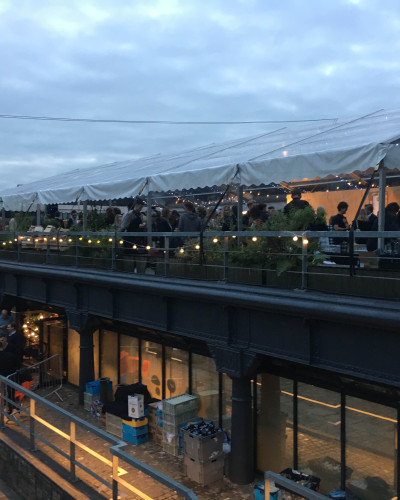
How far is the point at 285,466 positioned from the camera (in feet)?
34.0

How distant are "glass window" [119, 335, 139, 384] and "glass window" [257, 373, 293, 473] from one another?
15.4 feet

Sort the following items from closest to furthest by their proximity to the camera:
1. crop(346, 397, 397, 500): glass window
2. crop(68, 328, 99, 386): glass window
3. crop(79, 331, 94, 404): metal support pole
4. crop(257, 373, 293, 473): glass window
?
crop(346, 397, 397, 500): glass window, crop(257, 373, 293, 473): glass window, crop(79, 331, 94, 404): metal support pole, crop(68, 328, 99, 386): glass window

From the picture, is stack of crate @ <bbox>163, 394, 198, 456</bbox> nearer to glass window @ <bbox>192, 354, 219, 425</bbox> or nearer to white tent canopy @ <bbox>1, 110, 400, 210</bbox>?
glass window @ <bbox>192, 354, 219, 425</bbox>

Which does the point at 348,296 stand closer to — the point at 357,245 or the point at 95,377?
the point at 357,245

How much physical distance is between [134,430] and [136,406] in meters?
0.58

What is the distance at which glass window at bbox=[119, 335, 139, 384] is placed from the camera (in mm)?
14500

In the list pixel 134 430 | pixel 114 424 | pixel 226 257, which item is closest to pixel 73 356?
pixel 114 424

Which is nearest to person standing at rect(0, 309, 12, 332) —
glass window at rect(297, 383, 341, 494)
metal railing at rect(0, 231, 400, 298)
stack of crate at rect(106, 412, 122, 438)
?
metal railing at rect(0, 231, 400, 298)

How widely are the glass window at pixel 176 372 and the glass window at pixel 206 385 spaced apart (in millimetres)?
309

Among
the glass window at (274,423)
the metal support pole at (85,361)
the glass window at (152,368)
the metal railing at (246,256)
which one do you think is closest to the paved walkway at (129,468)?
the glass window at (274,423)

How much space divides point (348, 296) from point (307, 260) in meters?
1.06

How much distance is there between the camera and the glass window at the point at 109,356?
15391mm

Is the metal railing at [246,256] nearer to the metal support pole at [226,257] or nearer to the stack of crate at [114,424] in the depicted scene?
the metal support pole at [226,257]

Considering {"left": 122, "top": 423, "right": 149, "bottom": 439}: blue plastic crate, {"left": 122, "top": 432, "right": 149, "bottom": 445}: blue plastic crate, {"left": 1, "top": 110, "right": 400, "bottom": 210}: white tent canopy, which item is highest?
{"left": 1, "top": 110, "right": 400, "bottom": 210}: white tent canopy
